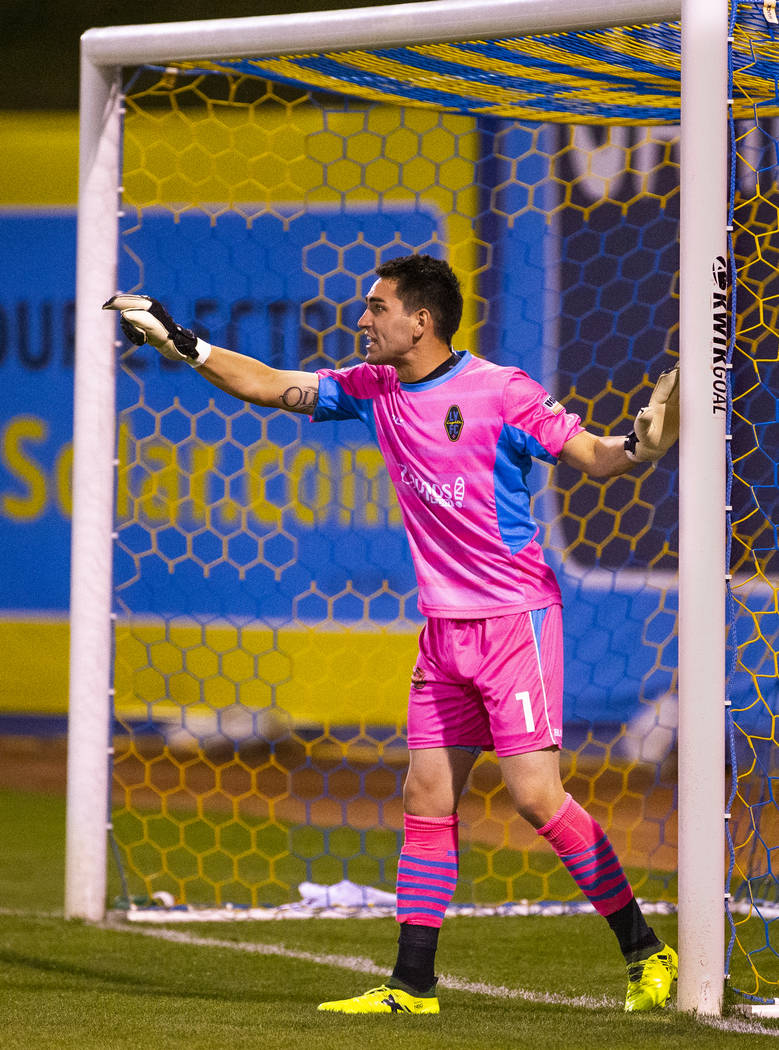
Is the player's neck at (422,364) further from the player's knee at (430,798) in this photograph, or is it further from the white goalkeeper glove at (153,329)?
the player's knee at (430,798)

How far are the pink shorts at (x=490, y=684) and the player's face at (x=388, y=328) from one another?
0.57m

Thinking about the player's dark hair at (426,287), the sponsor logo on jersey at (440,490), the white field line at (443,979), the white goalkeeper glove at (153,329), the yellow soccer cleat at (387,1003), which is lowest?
the white field line at (443,979)

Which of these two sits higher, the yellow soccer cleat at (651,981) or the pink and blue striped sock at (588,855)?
the pink and blue striped sock at (588,855)

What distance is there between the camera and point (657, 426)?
2.97 m

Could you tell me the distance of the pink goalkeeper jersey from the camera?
3.14 m

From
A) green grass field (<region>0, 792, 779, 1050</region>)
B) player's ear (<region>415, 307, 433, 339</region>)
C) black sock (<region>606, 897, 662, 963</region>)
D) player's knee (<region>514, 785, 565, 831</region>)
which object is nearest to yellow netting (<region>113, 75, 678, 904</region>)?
green grass field (<region>0, 792, 779, 1050</region>)

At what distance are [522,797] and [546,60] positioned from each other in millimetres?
1862

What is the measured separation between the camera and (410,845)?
10.5 feet

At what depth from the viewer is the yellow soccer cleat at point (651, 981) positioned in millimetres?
3148

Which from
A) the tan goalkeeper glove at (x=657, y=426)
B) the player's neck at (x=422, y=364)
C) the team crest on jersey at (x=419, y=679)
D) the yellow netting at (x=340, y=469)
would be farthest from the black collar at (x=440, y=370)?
the yellow netting at (x=340, y=469)

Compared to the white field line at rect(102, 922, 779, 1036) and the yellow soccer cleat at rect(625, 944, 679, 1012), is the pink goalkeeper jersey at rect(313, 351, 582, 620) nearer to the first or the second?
the yellow soccer cleat at rect(625, 944, 679, 1012)

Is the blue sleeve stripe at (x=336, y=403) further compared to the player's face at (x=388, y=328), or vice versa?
the blue sleeve stripe at (x=336, y=403)

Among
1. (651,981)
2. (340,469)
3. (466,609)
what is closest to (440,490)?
(466,609)

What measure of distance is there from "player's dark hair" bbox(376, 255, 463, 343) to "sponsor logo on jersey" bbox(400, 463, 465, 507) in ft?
1.04
